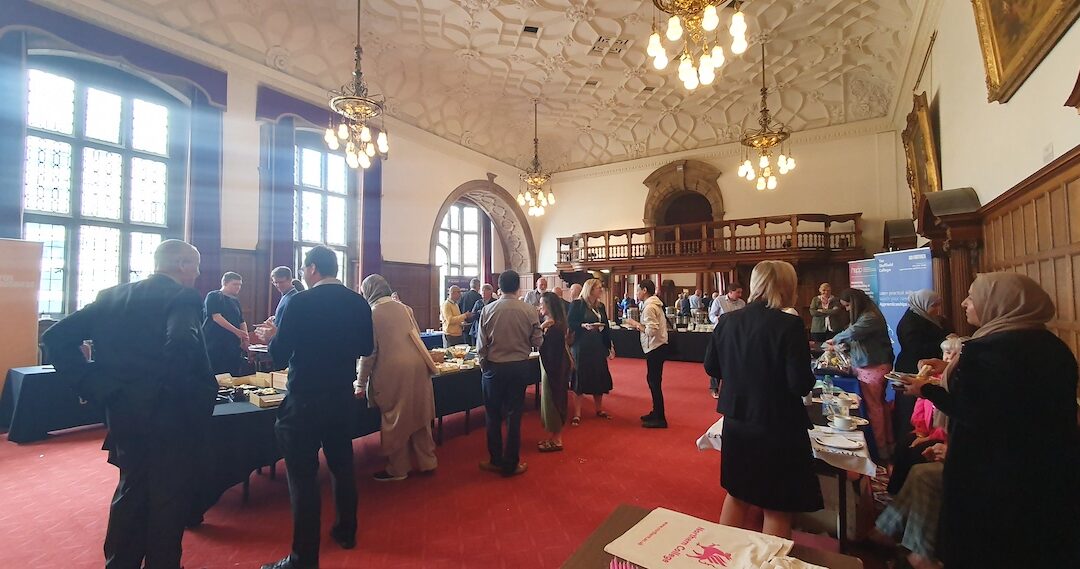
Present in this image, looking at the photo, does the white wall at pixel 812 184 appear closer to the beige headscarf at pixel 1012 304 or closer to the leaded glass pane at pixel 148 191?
the leaded glass pane at pixel 148 191

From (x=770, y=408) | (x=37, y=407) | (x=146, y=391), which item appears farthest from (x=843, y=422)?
(x=37, y=407)

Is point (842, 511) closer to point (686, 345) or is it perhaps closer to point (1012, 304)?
point (1012, 304)

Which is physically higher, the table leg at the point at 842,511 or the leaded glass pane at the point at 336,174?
the leaded glass pane at the point at 336,174

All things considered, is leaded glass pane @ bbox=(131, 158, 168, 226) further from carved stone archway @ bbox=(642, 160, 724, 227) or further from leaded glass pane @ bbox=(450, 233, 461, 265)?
carved stone archway @ bbox=(642, 160, 724, 227)

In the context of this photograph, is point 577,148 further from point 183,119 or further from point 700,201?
point 183,119

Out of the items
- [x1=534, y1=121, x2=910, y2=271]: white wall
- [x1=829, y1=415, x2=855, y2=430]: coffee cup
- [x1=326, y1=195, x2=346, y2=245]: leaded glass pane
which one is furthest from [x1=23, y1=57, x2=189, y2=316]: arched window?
[x1=534, y1=121, x2=910, y2=271]: white wall

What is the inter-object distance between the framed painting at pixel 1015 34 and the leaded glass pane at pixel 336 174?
965 centimetres

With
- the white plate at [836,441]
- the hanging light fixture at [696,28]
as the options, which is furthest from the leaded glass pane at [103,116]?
the white plate at [836,441]

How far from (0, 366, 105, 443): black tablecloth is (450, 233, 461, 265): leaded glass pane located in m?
10.4

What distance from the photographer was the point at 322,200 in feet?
30.3

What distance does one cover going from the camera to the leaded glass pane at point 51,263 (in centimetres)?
589

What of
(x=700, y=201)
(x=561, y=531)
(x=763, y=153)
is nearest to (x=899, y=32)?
(x=763, y=153)

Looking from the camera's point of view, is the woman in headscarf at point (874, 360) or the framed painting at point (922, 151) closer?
the woman in headscarf at point (874, 360)

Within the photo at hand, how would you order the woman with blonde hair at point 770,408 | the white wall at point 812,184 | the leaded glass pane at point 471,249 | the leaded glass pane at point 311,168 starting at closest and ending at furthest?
1. the woman with blonde hair at point 770,408
2. the leaded glass pane at point 311,168
3. the white wall at point 812,184
4. the leaded glass pane at point 471,249
